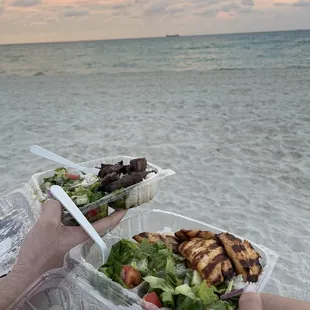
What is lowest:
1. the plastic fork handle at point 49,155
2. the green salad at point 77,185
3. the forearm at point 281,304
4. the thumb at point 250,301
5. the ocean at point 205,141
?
the ocean at point 205,141

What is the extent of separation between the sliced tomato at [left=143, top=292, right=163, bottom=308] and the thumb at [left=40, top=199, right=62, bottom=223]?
0.89m

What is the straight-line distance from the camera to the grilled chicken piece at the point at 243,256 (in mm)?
2348

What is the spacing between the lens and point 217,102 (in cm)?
1448

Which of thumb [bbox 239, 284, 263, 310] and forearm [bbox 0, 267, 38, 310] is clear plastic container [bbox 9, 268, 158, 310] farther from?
thumb [bbox 239, 284, 263, 310]

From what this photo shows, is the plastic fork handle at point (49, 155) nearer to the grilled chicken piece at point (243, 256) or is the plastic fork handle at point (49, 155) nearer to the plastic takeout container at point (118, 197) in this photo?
the plastic takeout container at point (118, 197)

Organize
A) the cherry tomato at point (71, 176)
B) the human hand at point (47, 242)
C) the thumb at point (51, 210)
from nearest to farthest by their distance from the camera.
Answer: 1. the human hand at point (47, 242)
2. the thumb at point (51, 210)
3. the cherry tomato at point (71, 176)

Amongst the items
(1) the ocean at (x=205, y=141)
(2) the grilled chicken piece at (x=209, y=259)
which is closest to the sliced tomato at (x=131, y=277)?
(2) the grilled chicken piece at (x=209, y=259)

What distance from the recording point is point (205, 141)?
936cm

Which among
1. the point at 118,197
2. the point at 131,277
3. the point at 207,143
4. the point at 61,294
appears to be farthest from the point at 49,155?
the point at 207,143

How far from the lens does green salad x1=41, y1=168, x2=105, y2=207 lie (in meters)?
3.12

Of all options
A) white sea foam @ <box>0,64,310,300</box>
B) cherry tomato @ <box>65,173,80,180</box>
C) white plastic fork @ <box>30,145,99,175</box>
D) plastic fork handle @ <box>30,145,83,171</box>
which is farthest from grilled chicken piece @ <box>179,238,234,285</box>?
plastic fork handle @ <box>30,145,83,171</box>

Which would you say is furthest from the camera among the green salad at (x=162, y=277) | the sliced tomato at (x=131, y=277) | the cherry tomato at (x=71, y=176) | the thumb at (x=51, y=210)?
the cherry tomato at (x=71, y=176)

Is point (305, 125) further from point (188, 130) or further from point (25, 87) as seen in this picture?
point (25, 87)

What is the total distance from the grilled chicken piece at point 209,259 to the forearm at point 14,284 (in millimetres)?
835
